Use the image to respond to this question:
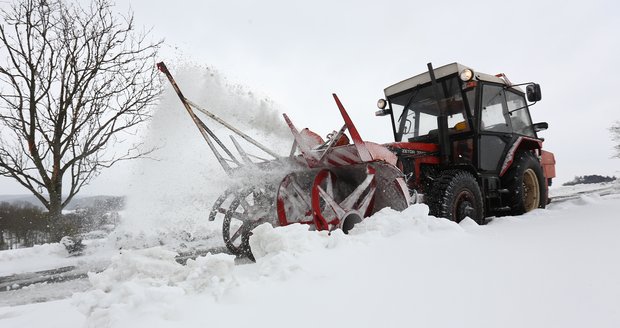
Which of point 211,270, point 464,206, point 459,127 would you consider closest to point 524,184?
point 459,127

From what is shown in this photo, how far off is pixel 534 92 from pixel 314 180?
3.52 metres

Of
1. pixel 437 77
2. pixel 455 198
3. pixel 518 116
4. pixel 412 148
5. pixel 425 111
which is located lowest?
pixel 455 198

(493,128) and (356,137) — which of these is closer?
(356,137)

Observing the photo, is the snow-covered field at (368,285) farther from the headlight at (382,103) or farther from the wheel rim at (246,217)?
the headlight at (382,103)

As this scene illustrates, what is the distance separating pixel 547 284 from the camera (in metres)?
1.91

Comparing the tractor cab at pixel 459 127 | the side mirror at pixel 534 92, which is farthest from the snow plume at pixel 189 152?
the side mirror at pixel 534 92

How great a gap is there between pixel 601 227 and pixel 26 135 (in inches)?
371

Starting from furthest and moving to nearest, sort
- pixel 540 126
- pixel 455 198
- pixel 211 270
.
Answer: pixel 540 126 → pixel 455 198 → pixel 211 270

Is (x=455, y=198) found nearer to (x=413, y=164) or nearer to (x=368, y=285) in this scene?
(x=413, y=164)

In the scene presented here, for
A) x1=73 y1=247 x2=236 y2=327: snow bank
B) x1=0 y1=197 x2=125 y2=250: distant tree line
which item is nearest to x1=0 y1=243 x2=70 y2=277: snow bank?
x1=0 y1=197 x2=125 y2=250: distant tree line

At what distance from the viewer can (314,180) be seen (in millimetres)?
4164

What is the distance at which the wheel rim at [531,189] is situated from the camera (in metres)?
6.14

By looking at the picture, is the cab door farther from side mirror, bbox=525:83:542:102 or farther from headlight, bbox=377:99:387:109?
headlight, bbox=377:99:387:109

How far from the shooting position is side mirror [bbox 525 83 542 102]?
5180 mm
